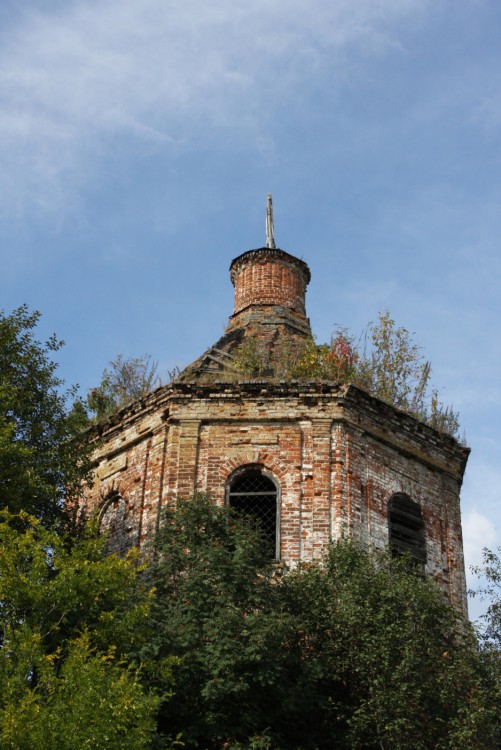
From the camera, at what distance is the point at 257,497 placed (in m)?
16.9

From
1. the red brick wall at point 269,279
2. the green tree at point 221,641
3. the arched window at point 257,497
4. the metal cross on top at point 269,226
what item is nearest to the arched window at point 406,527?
the arched window at point 257,497

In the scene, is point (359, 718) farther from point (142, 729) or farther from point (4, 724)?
point (4, 724)

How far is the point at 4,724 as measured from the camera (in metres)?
10.1

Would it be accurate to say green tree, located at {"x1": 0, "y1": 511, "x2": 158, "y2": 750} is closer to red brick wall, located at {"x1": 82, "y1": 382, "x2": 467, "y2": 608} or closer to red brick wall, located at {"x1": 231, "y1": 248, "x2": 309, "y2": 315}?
red brick wall, located at {"x1": 82, "y1": 382, "x2": 467, "y2": 608}

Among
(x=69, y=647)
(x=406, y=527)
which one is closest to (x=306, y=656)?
(x=69, y=647)

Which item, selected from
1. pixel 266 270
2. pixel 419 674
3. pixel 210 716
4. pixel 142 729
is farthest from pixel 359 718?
pixel 266 270

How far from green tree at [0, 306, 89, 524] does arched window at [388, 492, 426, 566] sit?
4.59m

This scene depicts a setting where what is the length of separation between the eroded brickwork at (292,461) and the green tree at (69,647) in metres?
3.33

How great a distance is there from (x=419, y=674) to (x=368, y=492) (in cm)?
421

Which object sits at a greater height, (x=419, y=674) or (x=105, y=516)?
(x=105, y=516)

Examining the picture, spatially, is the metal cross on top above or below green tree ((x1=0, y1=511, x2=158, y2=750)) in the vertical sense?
above

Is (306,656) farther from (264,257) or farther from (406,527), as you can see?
(264,257)

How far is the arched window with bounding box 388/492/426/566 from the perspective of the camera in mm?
17219

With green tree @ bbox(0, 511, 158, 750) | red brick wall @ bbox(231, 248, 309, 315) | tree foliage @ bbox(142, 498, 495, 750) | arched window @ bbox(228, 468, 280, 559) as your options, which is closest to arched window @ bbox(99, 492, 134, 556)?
arched window @ bbox(228, 468, 280, 559)
